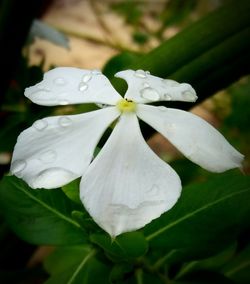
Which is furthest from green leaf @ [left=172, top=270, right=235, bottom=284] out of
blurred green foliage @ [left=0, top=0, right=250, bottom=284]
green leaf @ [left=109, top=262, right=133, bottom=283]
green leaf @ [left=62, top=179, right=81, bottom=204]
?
green leaf @ [left=62, top=179, right=81, bottom=204]

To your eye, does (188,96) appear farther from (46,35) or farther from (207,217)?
(46,35)

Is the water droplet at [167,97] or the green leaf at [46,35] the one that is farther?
the green leaf at [46,35]

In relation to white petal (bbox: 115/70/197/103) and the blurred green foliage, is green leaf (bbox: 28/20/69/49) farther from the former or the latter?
white petal (bbox: 115/70/197/103)

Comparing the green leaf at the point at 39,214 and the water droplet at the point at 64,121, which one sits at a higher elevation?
the water droplet at the point at 64,121

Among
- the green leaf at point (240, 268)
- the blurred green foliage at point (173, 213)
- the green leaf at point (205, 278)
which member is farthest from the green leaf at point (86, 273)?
the green leaf at point (240, 268)

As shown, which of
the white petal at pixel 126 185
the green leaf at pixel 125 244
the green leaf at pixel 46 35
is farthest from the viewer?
the green leaf at pixel 46 35

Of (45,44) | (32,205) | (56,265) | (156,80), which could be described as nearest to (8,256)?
(56,265)

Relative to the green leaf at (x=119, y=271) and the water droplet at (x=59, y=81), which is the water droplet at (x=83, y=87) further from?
the green leaf at (x=119, y=271)
